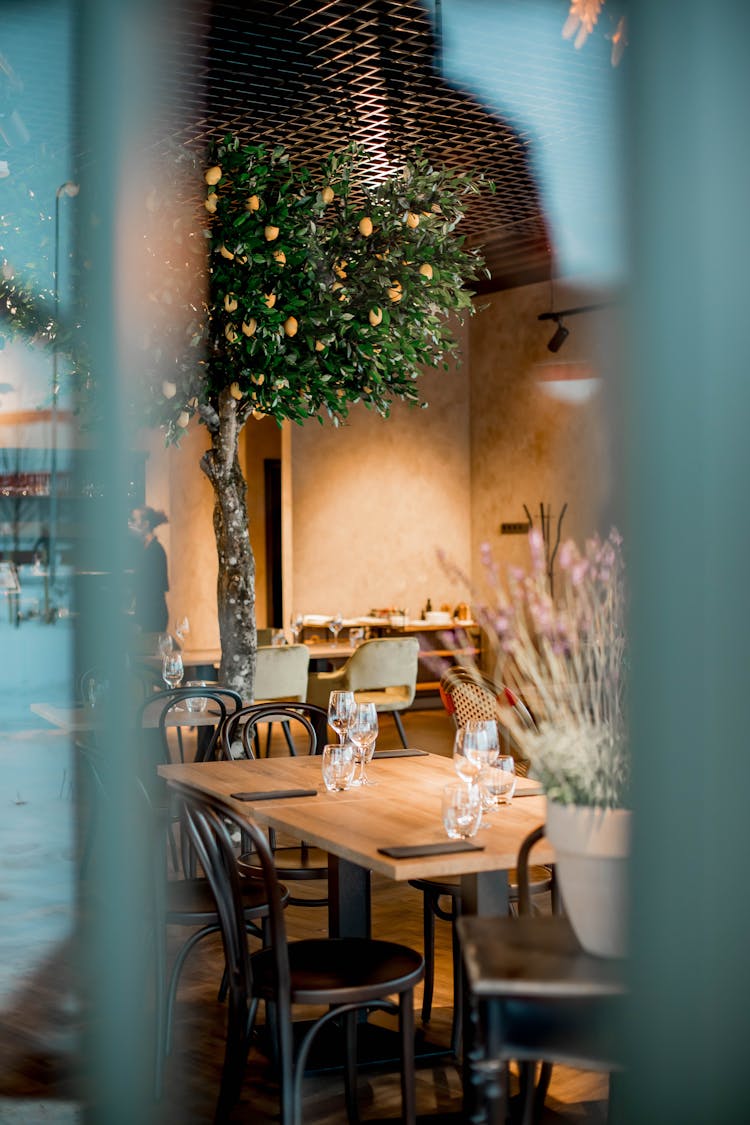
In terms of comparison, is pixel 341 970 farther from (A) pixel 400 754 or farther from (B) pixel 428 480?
(B) pixel 428 480

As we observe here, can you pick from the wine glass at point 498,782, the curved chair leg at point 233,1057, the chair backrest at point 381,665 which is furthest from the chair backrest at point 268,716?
the chair backrest at point 381,665

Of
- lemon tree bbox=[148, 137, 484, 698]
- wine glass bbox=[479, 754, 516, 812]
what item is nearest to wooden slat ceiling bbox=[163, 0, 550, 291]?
lemon tree bbox=[148, 137, 484, 698]

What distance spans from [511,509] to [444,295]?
23.6 feet

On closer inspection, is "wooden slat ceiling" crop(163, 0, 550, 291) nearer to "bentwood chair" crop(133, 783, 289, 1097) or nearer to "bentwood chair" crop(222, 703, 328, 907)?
"bentwood chair" crop(222, 703, 328, 907)

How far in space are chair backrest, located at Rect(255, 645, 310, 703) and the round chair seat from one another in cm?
437

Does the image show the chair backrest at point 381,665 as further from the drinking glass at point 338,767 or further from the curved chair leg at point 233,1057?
the curved chair leg at point 233,1057

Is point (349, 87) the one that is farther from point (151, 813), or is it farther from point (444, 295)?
point (151, 813)

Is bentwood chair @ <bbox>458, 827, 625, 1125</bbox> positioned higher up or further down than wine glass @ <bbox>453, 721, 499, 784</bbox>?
further down

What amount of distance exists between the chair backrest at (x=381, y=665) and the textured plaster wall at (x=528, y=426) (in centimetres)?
288

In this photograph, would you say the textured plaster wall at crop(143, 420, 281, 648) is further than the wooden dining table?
Yes

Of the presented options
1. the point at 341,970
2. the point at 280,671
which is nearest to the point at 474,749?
the point at 341,970

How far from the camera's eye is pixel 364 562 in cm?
1139

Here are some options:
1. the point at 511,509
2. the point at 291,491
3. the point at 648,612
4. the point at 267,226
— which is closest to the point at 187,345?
the point at 267,226

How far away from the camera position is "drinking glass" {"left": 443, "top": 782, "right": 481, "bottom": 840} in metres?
2.77
